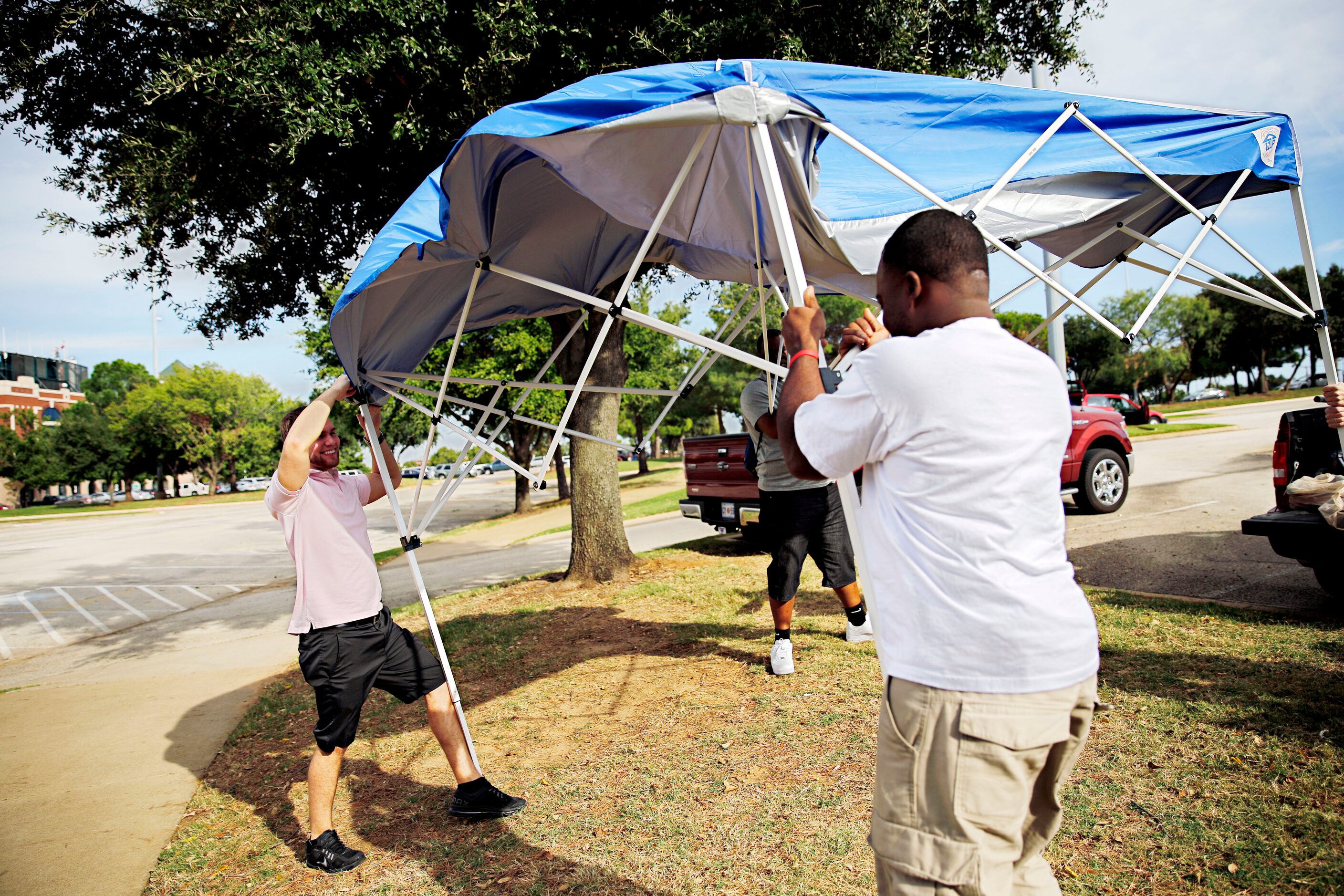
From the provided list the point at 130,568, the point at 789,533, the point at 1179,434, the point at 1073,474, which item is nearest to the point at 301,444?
the point at 789,533

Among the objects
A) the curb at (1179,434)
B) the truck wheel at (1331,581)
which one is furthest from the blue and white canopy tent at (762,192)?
the curb at (1179,434)

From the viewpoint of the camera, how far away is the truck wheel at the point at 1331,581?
211 inches

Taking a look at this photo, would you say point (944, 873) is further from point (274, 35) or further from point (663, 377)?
point (663, 377)

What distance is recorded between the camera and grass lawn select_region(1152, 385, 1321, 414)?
43.7 m

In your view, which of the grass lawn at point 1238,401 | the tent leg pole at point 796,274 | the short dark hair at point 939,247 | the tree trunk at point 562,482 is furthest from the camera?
the grass lawn at point 1238,401

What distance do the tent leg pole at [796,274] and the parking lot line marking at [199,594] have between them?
1241 cm

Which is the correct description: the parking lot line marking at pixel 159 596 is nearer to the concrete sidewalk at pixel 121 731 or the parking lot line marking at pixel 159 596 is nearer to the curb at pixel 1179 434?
the concrete sidewalk at pixel 121 731

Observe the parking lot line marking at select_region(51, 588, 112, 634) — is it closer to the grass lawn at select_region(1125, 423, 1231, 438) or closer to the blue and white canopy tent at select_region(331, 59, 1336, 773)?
the blue and white canopy tent at select_region(331, 59, 1336, 773)

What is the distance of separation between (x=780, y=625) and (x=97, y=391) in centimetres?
10395

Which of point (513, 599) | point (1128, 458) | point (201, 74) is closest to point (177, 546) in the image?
point (513, 599)

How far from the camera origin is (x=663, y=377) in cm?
2686

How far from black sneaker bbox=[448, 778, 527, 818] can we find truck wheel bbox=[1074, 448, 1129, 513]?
9029 mm

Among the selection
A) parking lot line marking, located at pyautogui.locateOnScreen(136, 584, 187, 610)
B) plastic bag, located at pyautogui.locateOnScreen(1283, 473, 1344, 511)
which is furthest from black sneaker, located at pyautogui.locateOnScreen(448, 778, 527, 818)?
parking lot line marking, located at pyautogui.locateOnScreen(136, 584, 187, 610)

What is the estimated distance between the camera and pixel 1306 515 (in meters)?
5.16
